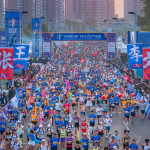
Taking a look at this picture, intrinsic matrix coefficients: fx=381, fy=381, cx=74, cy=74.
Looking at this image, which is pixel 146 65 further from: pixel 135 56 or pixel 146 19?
pixel 146 19

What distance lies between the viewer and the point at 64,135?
14828 millimetres

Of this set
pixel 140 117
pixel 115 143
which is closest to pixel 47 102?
pixel 140 117

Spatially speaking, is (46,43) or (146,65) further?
(46,43)

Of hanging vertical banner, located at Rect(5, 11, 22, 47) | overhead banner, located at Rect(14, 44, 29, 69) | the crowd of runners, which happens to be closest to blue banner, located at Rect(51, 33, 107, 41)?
the crowd of runners

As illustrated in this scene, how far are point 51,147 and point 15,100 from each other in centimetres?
1059

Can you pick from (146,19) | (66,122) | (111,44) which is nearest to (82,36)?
(111,44)

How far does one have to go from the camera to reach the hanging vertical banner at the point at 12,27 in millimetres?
32406

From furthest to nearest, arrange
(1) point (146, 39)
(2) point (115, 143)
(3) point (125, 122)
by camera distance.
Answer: (1) point (146, 39) < (3) point (125, 122) < (2) point (115, 143)

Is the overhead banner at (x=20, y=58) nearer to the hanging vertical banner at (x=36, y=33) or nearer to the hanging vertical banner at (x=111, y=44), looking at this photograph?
the hanging vertical banner at (x=36, y=33)

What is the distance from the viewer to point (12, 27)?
33031 mm

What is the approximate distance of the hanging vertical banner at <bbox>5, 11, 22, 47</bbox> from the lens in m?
32.4

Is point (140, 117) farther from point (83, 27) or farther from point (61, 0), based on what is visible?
point (61, 0)

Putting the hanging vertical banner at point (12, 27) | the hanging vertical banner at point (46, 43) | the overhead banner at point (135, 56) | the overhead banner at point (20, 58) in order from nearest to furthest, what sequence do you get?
the overhead banner at point (135, 56)
the overhead banner at point (20, 58)
the hanging vertical banner at point (12, 27)
the hanging vertical banner at point (46, 43)

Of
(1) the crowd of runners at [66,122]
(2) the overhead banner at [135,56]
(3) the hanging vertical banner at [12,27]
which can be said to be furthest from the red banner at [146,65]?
(3) the hanging vertical banner at [12,27]
